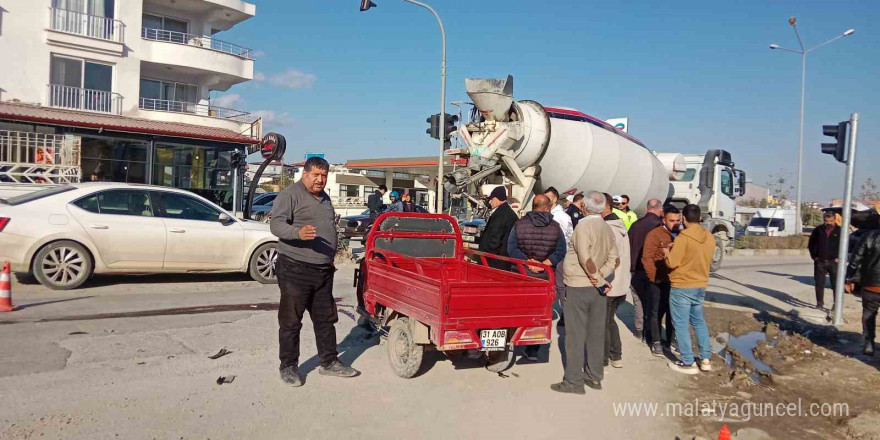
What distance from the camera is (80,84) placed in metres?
23.4

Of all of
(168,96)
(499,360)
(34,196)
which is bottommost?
(499,360)

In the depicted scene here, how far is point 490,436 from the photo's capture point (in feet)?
15.0

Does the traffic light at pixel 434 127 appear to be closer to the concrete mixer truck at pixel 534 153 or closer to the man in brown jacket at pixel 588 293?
the concrete mixer truck at pixel 534 153

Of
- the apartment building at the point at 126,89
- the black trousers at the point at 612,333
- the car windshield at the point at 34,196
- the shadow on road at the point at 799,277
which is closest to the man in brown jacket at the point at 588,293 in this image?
the black trousers at the point at 612,333

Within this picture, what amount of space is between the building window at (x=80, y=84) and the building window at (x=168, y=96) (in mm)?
1810

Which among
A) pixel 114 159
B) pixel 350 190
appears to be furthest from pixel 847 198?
A: pixel 350 190

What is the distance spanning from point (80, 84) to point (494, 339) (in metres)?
23.4

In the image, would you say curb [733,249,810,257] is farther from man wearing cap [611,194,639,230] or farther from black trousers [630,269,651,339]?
black trousers [630,269,651,339]

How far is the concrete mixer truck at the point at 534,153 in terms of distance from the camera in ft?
38.7

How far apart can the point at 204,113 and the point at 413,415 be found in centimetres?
2478

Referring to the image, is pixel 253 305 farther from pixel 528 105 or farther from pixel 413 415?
pixel 528 105

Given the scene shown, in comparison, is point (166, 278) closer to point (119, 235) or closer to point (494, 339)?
point (119, 235)

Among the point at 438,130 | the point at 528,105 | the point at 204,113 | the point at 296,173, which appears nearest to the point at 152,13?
the point at 204,113

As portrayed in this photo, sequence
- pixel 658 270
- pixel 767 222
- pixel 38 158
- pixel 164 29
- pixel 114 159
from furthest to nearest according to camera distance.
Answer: pixel 767 222
pixel 164 29
pixel 114 159
pixel 38 158
pixel 658 270
